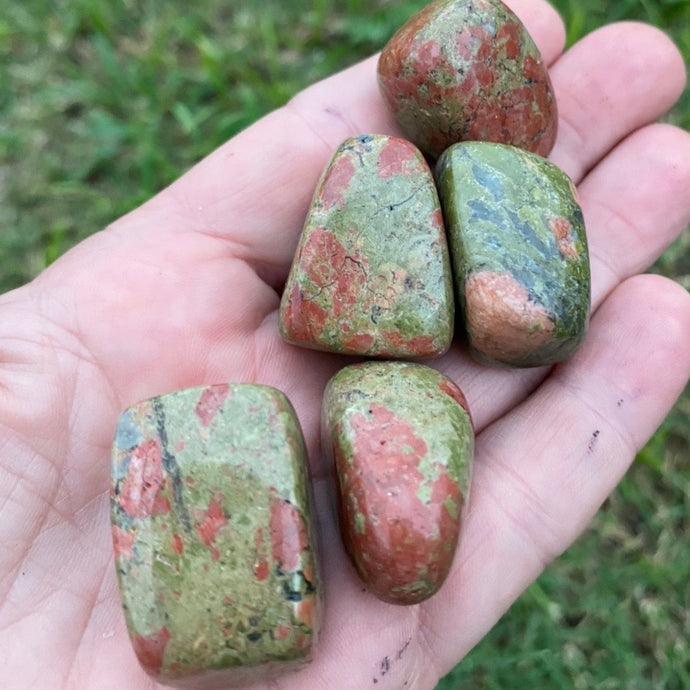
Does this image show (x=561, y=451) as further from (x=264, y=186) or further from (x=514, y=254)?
(x=264, y=186)

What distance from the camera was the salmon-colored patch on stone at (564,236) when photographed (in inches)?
75.2

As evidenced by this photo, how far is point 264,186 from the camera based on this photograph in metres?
2.11

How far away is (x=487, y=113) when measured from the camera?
2.06 m

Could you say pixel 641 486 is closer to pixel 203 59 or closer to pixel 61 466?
pixel 61 466

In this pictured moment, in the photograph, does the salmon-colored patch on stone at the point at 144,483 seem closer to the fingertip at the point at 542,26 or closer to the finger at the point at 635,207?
the finger at the point at 635,207

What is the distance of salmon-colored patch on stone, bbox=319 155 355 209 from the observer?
75.4 inches

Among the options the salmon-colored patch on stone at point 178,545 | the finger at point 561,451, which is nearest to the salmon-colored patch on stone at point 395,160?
the finger at point 561,451

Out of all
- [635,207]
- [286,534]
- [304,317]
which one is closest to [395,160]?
[304,317]

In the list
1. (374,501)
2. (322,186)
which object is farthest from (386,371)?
(322,186)

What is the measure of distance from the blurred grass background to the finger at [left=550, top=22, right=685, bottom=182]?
1.45ft


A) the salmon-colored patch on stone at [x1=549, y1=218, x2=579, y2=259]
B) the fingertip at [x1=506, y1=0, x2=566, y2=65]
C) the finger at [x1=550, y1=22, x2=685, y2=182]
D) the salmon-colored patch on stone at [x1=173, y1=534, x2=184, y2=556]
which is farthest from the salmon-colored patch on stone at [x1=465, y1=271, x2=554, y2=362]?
the fingertip at [x1=506, y1=0, x2=566, y2=65]

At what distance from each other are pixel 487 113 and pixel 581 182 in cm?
44

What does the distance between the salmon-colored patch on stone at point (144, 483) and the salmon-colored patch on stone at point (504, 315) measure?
765 mm

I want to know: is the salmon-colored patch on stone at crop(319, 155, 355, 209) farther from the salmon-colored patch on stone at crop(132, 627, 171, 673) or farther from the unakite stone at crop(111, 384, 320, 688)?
the salmon-colored patch on stone at crop(132, 627, 171, 673)
